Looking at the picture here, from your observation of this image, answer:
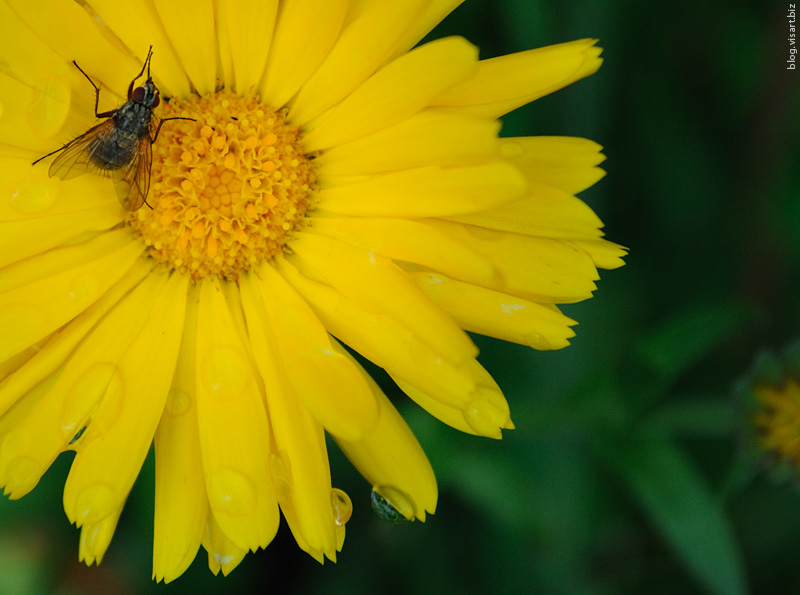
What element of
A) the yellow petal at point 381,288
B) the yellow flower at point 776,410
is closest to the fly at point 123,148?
the yellow petal at point 381,288

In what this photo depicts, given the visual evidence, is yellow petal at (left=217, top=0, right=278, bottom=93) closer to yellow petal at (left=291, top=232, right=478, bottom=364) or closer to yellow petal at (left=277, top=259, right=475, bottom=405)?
yellow petal at (left=291, top=232, right=478, bottom=364)

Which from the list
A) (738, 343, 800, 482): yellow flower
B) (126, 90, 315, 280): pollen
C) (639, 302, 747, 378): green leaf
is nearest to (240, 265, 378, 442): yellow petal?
(126, 90, 315, 280): pollen

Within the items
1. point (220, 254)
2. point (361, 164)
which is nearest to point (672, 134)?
point (361, 164)

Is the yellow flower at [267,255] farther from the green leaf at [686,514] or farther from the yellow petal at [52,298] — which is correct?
the green leaf at [686,514]

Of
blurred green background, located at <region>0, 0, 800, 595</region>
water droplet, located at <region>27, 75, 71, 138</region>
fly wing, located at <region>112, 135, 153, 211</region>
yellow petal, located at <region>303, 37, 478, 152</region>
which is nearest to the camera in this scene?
yellow petal, located at <region>303, 37, 478, 152</region>

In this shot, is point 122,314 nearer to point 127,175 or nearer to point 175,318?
point 175,318

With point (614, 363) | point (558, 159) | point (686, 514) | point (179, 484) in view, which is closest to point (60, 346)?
point (179, 484)
